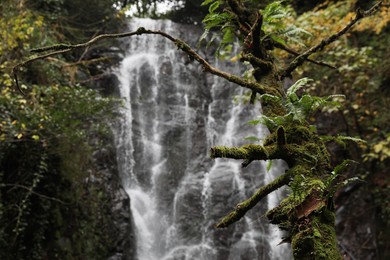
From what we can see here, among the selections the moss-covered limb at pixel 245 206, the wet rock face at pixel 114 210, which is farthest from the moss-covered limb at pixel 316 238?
the wet rock face at pixel 114 210

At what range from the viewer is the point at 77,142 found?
7711 mm

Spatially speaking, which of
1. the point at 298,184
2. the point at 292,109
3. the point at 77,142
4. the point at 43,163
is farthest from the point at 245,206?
the point at 77,142

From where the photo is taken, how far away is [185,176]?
44.1 feet

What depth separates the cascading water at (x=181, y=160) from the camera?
37.2ft

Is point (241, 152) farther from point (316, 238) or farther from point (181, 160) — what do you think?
point (181, 160)

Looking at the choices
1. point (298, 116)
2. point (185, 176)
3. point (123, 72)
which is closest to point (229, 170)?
point (185, 176)

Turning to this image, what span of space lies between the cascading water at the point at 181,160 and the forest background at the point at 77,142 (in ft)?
5.65

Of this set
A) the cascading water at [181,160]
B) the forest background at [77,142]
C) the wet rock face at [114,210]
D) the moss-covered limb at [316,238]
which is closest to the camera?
the moss-covered limb at [316,238]

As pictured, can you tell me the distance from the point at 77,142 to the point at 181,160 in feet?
21.9

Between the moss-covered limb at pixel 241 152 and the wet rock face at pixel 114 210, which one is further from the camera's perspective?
the wet rock face at pixel 114 210

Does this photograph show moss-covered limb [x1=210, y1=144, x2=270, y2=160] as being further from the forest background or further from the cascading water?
the cascading water

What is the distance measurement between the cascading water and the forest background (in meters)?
1.72

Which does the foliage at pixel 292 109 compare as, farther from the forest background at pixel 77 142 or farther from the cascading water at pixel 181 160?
the cascading water at pixel 181 160

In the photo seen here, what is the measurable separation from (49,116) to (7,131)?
815mm
